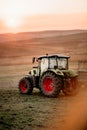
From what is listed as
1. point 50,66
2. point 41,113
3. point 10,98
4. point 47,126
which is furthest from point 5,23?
point 47,126

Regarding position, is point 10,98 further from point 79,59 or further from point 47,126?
point 79,59

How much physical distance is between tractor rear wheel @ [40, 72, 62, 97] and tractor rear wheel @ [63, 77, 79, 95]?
0.56 meters

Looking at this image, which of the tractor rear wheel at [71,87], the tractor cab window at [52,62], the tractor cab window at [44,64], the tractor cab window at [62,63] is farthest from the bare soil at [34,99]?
the tractor cab window at [52,62]

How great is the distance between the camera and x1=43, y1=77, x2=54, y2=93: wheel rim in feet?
29.2

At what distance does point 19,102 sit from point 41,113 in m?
1.50

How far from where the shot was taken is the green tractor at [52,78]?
8844 mm

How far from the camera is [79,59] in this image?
15273 millimetres

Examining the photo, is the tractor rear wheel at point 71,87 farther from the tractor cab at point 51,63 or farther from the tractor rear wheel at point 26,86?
the tractor rear wheel at point 26,86

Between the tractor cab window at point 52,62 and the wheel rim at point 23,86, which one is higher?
the tractor cab window at point 52,62

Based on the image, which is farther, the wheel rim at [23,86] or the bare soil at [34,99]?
the wheel rim at [23,86]

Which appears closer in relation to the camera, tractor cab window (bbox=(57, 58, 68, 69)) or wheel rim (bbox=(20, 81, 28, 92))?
tractor cab window (bbox=(57, 58, 68, 69))

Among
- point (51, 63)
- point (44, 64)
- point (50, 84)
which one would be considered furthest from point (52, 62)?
point (50, 84)

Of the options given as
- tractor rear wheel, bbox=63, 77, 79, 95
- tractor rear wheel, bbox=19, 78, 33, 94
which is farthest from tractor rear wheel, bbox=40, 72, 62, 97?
tractor rear wheel, bbox=19, 78, 33, 94

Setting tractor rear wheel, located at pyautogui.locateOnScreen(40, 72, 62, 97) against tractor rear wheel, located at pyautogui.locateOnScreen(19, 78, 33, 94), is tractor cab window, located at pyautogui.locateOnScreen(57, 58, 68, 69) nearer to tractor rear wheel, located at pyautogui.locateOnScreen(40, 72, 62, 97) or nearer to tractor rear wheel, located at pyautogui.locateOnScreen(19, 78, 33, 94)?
tractor rear wheel, located at pyautogui.locateOnScreen(40, 72, 62, 97)
